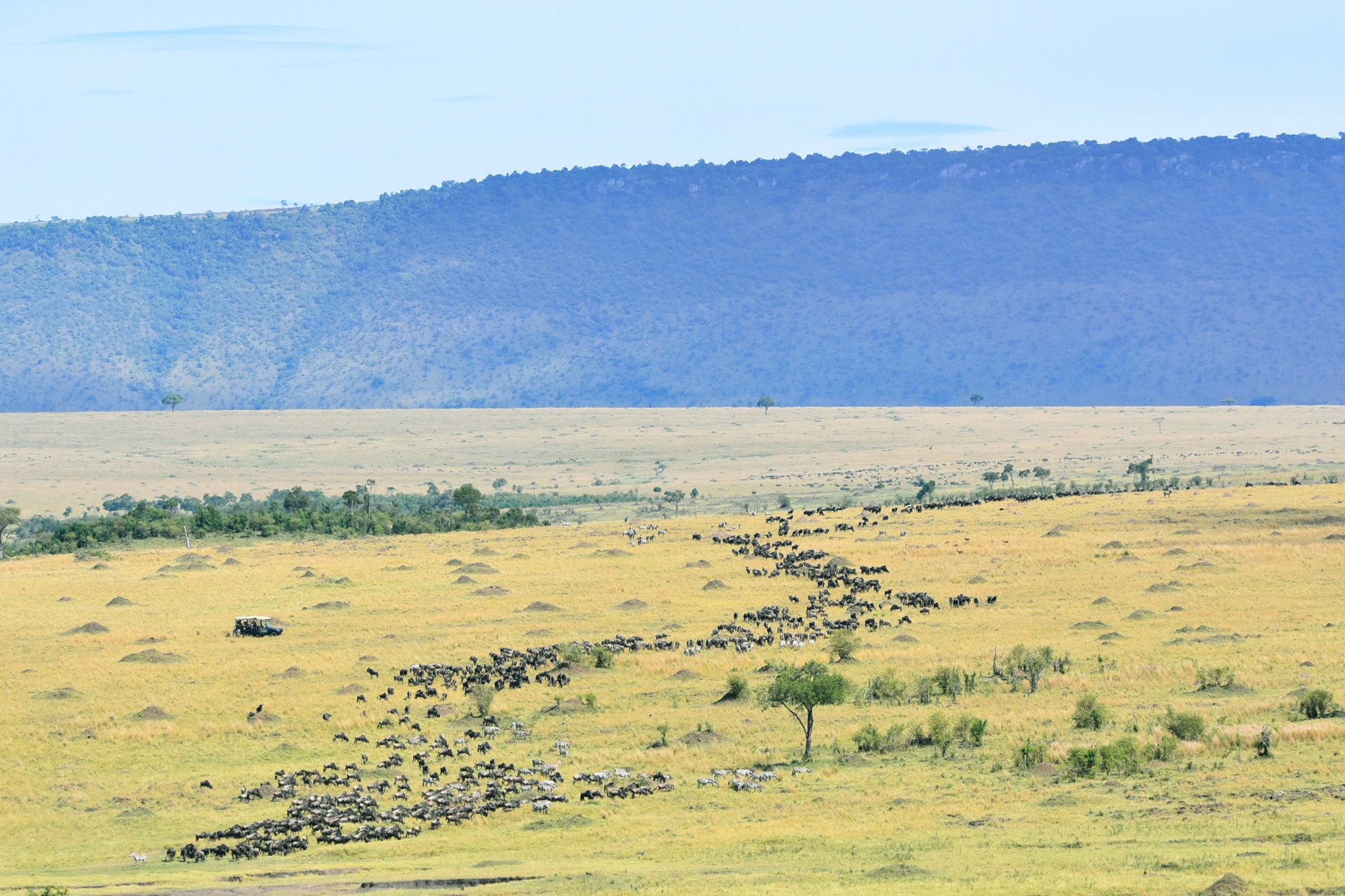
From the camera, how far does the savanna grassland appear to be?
24266 mm

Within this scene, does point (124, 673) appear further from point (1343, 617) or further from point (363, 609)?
point (1343, 617)

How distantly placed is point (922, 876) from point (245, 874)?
32.3ft

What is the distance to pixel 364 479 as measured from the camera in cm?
13825

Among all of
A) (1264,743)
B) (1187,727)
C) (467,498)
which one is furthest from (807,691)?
(467,498)

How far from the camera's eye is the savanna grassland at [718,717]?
2427 cm

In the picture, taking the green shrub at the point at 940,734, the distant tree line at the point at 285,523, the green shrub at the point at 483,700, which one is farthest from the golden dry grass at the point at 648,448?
the green shrub at the point at 940,734

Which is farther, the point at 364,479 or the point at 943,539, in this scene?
the point at 364,479

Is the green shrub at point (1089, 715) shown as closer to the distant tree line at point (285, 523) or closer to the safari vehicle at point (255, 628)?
the safari vehicle at point (255, 628)

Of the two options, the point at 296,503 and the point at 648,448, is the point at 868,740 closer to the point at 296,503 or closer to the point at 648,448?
the point at 296,503

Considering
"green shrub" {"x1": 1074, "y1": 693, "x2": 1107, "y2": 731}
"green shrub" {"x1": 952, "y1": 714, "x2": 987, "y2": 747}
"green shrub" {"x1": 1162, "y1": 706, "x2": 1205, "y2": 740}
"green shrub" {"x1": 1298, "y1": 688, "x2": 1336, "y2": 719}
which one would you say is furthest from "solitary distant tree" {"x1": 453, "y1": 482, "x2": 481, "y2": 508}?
"green shrub" {"x1": 1162, "y1": 706, "x2": 1205, "y2": 740}

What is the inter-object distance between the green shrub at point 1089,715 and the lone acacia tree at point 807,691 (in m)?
4.60

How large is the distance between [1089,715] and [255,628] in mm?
27006

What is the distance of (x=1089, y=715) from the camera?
3266cm

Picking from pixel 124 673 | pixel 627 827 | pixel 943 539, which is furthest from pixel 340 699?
pixel 943 539
